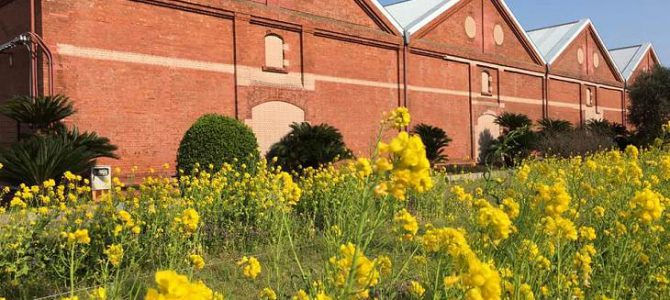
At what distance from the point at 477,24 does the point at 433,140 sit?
716 cm

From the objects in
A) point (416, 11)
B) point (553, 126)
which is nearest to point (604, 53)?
point (553, 126)

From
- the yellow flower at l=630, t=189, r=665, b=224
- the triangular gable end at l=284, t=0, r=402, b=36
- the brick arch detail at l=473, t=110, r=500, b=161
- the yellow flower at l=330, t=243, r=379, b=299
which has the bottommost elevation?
the yellow flower at l=330, t=243, r=379, b=299

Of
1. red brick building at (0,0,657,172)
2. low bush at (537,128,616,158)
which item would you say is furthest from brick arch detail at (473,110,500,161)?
low bush at (537,128,616,158)

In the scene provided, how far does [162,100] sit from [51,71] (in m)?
2.54

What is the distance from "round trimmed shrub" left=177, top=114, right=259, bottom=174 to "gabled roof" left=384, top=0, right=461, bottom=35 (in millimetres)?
9851

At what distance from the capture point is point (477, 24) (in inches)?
927

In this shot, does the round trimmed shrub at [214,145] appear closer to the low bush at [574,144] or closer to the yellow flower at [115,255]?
the yellow flower at [115,255]

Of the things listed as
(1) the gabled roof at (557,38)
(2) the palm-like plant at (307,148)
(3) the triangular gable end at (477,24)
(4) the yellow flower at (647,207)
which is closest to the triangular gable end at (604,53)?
(1) the gabled roof at (557,38)

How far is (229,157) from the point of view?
11.9m

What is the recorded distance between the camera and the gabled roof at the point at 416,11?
2062 centimetres

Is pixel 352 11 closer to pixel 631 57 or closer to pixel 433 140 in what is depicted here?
pixel 433 140

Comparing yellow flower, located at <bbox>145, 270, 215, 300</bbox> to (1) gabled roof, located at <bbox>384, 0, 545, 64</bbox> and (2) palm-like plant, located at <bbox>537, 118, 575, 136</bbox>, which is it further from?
(2) palm-like plant, located at <bbox>537, 118, 575, 136</bbox>

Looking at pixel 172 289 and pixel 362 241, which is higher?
pixel 172 289

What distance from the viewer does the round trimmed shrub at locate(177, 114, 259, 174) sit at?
11.9 m
